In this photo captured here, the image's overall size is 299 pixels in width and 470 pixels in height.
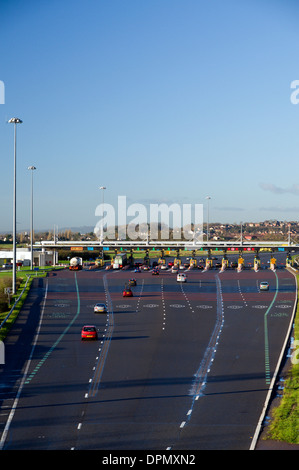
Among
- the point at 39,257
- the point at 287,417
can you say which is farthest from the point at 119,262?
the point at 287,417

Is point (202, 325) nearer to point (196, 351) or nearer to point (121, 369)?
point (196, 351)

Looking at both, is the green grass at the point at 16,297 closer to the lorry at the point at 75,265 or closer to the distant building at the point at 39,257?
the lorry at the point at 75,265

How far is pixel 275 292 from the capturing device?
7194cm

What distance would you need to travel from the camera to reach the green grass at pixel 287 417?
75.0 feet

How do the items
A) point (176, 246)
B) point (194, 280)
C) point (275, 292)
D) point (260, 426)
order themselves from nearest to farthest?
1. point (260, 426)
2. point (275, 292)
3. point (194, 280)
4. point (176, 246)

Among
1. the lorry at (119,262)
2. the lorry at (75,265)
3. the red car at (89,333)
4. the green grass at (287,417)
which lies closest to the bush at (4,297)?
the red car at (89,333)

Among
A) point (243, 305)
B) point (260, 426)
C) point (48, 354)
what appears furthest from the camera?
point (243, 305)

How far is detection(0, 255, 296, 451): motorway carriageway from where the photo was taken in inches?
914

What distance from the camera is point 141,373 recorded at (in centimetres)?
3238

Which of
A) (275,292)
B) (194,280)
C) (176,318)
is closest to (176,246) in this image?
(194,280)

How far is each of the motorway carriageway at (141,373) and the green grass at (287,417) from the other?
947 millimetres

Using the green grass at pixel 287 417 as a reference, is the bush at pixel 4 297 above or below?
below
